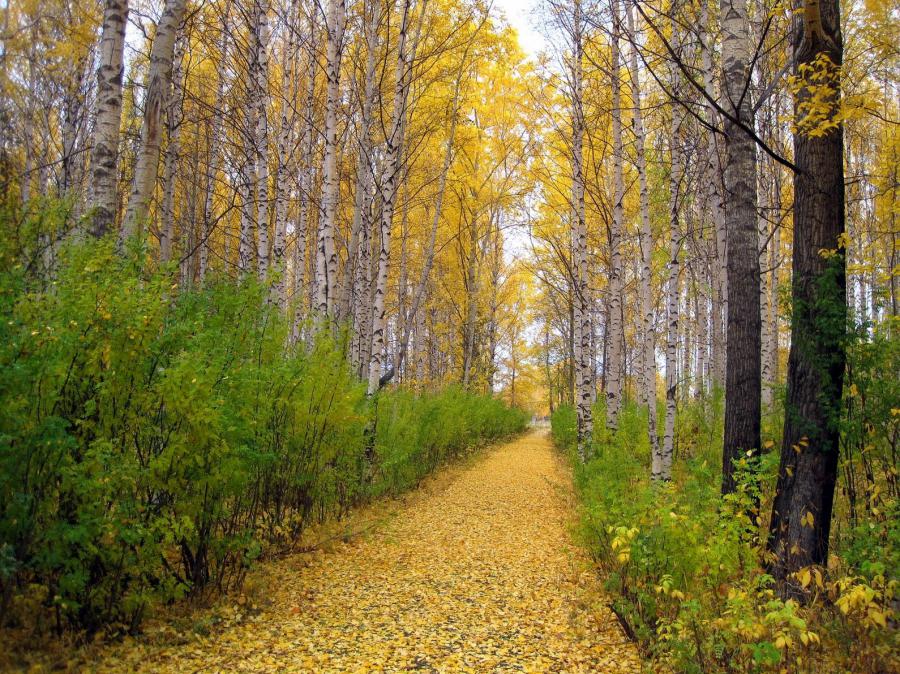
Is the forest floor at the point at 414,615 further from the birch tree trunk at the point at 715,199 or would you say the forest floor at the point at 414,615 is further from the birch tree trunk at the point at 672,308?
the birch tree trunk at the point at 715,199

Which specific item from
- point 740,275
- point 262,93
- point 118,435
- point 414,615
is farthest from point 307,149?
point 414,615

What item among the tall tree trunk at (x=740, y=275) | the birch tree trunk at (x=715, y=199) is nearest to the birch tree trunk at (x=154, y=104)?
the tall tree trunk at (x=740, y=275)

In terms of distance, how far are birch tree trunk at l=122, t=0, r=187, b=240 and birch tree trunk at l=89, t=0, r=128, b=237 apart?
177 millimetres

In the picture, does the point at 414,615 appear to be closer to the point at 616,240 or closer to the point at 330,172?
the point at 330,172

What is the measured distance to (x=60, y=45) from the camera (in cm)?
984

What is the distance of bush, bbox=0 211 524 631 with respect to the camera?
232cm

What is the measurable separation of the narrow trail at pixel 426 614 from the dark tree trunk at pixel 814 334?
143 cm

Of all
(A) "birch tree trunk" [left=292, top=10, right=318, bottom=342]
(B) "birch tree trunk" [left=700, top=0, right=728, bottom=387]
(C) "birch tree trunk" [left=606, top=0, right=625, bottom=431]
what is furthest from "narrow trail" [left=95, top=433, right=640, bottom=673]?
(B) "birch tree trunk" [left=700, top=0, right=728, bottom=387]

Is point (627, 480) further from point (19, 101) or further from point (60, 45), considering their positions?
point (19, 101)

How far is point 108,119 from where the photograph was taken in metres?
4.16

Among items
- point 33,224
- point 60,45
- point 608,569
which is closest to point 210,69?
point 60,45

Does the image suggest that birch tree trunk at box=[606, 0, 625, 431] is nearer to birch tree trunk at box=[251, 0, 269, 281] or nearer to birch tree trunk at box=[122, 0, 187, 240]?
birch tree trunk at box=[251, 0, 269, 281]

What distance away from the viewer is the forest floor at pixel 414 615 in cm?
289

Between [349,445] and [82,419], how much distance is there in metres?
2.61
